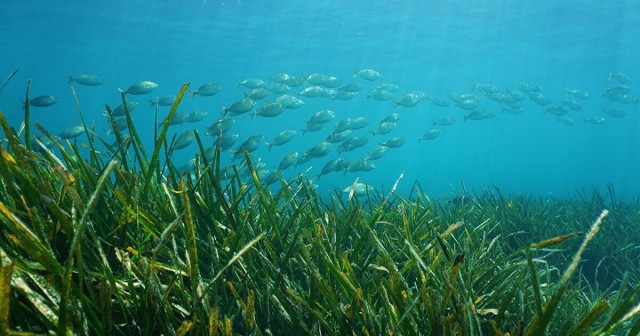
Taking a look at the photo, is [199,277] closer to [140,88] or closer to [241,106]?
[241,106]

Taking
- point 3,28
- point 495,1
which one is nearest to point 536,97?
point 495,1

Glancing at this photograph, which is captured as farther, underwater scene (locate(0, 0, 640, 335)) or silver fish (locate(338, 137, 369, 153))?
silver fish (locate(338, 137, 369, 153))

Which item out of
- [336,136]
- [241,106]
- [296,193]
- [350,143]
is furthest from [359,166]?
[296,193]

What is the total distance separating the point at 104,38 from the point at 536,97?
33564 millimetres

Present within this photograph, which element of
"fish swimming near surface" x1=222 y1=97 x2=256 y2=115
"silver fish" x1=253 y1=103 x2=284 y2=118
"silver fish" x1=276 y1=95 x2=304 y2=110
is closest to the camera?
"fish swimming near surface" x1=222 y1=97 x2=256 y2=115

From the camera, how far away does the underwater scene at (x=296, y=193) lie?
4.41 ft

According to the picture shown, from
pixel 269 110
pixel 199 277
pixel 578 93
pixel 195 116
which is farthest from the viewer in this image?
pixel 578 93

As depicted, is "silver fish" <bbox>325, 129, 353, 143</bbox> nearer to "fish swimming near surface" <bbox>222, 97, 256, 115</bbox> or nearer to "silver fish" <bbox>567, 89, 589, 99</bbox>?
"fish swimming near surface" <bbox>222, 97, 256, 115</bbox>

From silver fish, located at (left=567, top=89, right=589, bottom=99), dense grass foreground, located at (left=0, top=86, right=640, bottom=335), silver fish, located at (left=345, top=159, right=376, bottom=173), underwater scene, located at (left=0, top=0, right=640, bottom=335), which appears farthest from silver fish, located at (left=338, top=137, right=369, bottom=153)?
silver fish, located at (left=567, top=89, right=589, bottom=99)

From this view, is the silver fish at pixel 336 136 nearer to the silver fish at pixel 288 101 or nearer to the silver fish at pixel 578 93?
the silver fish at pixel 288 101

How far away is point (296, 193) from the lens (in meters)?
2.49

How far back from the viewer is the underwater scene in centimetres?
134

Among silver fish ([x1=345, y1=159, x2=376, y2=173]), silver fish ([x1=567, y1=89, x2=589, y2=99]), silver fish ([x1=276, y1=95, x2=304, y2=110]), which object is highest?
silver fish ([x1=276, y1=95, x2=304, y2=110])

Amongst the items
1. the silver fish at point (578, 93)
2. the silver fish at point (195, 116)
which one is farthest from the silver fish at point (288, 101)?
the silver fish at point (578, 93)
